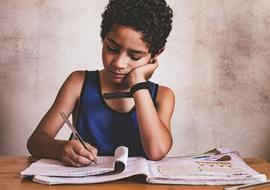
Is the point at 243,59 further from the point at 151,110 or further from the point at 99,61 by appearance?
the point at 151,110

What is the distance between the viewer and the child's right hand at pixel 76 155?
106 cm

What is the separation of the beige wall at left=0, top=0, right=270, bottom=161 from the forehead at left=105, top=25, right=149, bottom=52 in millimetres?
652

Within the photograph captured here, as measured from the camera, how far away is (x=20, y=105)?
1956 mm

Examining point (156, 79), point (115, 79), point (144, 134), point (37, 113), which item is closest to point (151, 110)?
point (144, 134)

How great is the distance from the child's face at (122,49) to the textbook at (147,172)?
314 millimetres

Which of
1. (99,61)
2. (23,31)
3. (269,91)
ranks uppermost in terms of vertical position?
(23,31)

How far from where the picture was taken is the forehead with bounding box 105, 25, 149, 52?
4.23ft

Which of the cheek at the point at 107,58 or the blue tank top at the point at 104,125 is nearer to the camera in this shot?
the cheek at the point at 107,58

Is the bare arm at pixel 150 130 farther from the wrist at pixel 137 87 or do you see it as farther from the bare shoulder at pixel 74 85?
the bare shoulder at pixel 74 85

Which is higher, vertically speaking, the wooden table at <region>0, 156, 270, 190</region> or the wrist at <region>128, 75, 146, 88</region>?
the wrist at <region>128, 75, 146, 88</region>

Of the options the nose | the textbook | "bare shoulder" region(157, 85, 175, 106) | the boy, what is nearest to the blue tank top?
the boy

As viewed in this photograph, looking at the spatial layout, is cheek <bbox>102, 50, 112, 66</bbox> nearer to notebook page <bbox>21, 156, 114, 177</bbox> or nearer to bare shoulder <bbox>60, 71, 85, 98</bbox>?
bare shoulder <bbox>60, 71, 85, 98</bbox>

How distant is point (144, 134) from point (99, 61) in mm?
767

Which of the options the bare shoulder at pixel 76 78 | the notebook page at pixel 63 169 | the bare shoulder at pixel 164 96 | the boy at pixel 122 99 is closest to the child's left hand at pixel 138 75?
the boy at pixel 122 99
